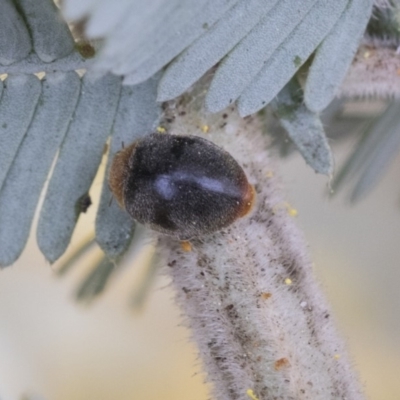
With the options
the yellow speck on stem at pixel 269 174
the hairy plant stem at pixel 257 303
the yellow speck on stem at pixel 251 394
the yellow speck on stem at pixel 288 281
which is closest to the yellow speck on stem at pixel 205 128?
the hairy plant stem at pixel 257 303

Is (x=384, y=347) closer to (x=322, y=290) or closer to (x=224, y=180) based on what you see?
(x=322, y=290)

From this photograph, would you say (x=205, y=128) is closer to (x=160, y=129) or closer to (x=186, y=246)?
(x=160, y=129)

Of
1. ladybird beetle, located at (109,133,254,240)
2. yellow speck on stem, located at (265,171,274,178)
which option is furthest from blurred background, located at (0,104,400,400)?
ladybird beetle, located at (109,133,254,240)

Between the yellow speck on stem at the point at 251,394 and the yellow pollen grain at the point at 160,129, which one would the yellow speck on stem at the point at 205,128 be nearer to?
the yellow pollen grain at the point at 160,129

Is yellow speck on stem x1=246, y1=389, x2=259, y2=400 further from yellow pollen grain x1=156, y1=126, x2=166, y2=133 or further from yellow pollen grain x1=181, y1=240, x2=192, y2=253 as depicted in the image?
yellow pollen grain x1=156, y1=126, x2=166, y2=133

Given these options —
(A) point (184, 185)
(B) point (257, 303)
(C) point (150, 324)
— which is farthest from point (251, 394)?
(C) point (150, 324)

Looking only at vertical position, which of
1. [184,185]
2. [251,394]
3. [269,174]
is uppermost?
[184,185]
